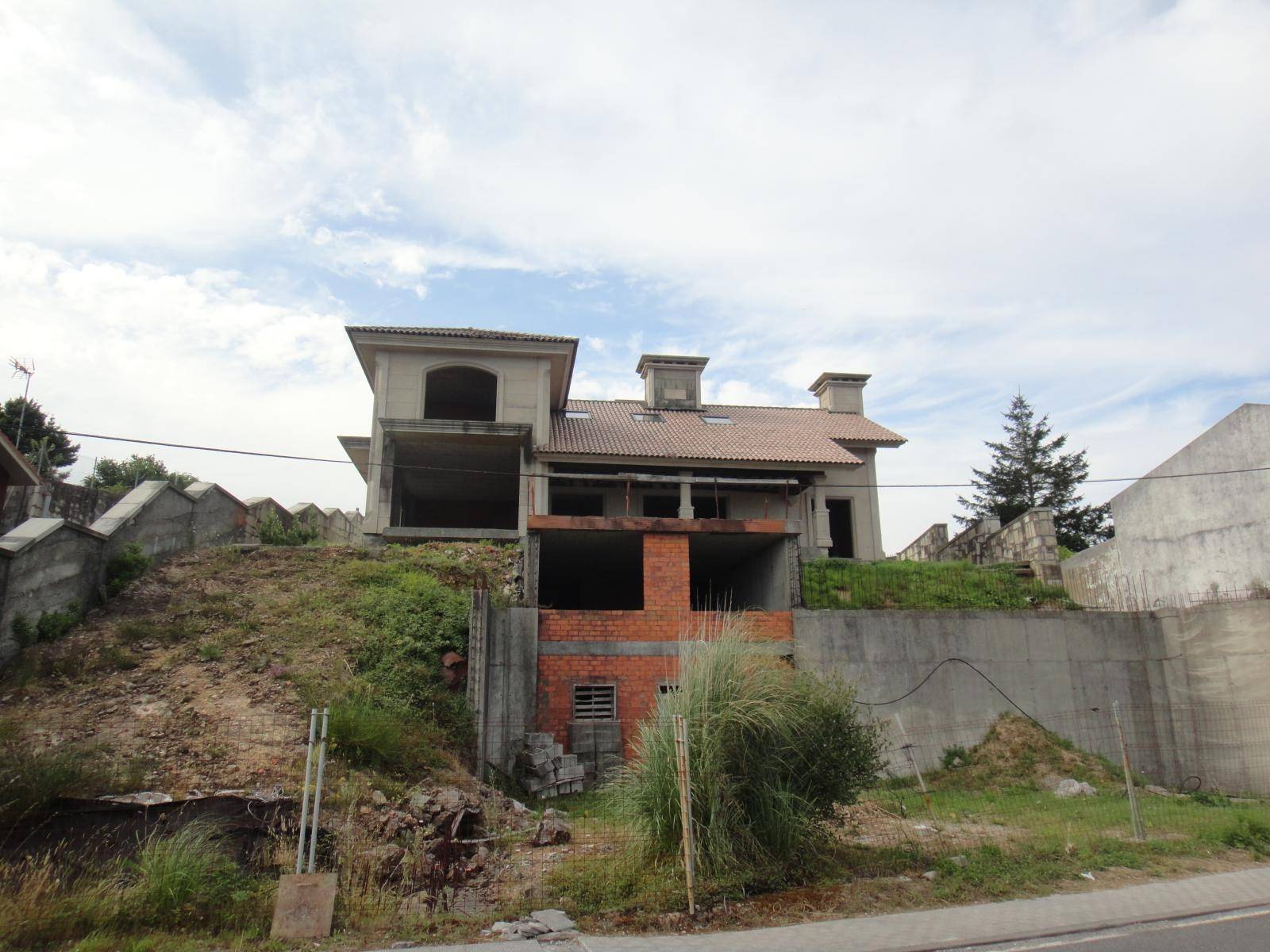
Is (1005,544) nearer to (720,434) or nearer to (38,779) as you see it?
(720,434)

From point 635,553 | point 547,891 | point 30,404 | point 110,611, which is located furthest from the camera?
point 30,404

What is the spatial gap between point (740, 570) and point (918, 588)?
13.3 ft

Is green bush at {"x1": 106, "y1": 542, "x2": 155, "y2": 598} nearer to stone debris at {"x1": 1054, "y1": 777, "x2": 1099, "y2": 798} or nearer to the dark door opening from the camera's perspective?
stone debris at {"x1": 1054, "y1": 777, "x2": 1099, "y2": 798}

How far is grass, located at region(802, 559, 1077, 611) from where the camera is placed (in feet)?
52.9

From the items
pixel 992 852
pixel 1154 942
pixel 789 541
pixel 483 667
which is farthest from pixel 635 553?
pixel 1154 942

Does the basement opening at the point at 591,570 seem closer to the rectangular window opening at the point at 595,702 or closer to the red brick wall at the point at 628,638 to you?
the red brick wall at the point at 628,638

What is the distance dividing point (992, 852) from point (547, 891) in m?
4.40

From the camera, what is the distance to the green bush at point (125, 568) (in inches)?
573

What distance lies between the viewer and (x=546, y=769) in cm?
1252

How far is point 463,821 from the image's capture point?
8.83m

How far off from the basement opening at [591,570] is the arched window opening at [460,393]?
4.87 m

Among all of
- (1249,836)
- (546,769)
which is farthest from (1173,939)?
(546,769)

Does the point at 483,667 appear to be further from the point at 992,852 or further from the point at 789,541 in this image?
the point at 992,852

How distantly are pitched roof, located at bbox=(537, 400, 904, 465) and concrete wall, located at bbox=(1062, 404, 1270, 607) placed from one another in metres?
6.51
